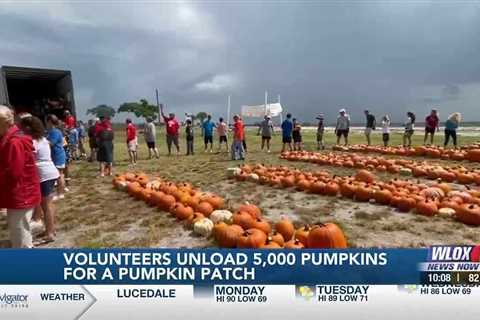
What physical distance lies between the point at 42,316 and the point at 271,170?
7.24 meters

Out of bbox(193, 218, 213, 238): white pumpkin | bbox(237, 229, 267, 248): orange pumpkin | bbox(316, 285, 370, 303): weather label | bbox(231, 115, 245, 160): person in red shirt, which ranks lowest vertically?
bbox(316, 285, 370, 303): weather label

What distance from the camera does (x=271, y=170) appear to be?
10.2 metres

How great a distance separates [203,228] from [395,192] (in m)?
3.85

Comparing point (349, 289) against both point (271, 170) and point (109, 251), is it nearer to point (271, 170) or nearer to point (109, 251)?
point (109, 251)

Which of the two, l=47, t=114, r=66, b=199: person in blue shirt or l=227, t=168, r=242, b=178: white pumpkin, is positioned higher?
l=47, t=114, r=66, b=199: person in blue shirt

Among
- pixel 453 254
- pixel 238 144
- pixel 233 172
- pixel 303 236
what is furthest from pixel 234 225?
pixel 238 144

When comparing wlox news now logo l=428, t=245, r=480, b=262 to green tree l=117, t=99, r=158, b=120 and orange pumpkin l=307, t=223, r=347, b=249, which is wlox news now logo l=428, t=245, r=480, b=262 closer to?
orange pumpkin l=307, t=223, r=347, b=249

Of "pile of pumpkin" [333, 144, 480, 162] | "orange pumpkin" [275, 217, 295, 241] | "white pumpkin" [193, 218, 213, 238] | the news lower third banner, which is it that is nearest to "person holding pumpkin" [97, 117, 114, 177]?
"white pumpkin" [193, 218, 213, 238]

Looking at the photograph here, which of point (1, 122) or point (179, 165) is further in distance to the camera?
point (179, 165)

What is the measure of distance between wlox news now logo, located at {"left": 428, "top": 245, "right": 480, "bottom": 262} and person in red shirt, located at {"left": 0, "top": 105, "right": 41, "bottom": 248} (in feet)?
14.6

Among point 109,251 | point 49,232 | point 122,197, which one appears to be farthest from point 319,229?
point 122,197

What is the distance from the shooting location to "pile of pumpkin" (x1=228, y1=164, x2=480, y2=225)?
6.16m

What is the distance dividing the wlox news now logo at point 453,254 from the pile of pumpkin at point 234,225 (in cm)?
109

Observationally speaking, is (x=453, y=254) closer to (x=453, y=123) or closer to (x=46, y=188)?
(x=46, y=188)
